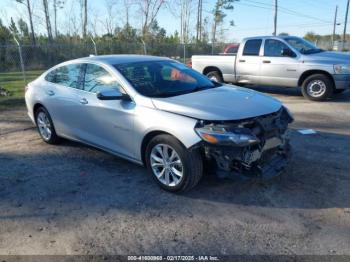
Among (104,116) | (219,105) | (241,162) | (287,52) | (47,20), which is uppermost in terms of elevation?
(47,20)

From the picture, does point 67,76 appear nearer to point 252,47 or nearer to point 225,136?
point 225,136

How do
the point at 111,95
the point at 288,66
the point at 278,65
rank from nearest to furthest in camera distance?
the point at 111,95 → the point at 288,66 → the point at 278,65

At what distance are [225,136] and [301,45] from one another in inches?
301

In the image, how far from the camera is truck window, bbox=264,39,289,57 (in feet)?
33.2

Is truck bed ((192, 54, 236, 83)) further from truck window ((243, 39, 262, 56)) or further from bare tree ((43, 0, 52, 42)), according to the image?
bare tree ((43, 0, 52, 42))

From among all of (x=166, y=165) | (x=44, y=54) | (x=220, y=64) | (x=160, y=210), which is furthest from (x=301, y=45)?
(x=44, y=54)

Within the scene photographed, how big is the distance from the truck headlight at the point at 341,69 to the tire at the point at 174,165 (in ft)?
22.8

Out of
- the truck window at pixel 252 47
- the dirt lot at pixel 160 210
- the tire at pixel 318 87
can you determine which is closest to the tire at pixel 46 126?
the dirt lot at pixel 160 210

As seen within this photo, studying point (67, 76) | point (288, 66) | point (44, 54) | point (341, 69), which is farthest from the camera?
point (44, 54)

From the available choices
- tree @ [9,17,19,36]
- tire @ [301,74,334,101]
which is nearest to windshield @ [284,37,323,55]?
tire @ [301,74,334,101]

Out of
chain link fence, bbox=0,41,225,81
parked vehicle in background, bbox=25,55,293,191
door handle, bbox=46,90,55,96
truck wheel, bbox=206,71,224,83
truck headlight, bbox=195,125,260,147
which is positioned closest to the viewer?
truck headlight, bbox=195,125,260,147

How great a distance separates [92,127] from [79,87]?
65 cm

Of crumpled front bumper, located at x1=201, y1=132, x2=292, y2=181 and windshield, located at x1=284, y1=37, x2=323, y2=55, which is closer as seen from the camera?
crumpled front bumper, located at x1=201, y1=132, x2=292, y2=181

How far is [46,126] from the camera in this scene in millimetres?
6059
